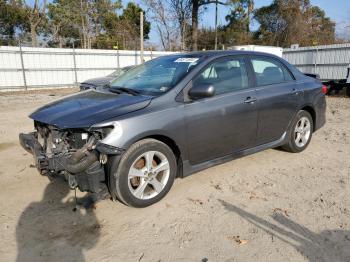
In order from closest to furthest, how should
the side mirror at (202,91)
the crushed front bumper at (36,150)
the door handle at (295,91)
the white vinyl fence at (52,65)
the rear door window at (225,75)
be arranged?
the crushed front bumper at (36,150)
the side mirror at (202,91)
the rear door window at (225,75)
the door handle at (295,91)
the white vinyl fence at (52,65)

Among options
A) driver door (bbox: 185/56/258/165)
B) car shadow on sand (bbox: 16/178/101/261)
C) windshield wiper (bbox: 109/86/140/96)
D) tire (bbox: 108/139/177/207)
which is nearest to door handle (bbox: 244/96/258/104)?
driver door (bbox: 185/56/258/165)

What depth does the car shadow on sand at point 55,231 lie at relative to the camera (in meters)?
2.64

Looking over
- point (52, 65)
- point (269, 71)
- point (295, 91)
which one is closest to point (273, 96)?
point (269, 71)

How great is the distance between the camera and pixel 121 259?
2.56m

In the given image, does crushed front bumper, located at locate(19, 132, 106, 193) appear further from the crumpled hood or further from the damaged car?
the crumpled hood

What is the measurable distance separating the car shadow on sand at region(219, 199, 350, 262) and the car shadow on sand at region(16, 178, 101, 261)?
1.58 m

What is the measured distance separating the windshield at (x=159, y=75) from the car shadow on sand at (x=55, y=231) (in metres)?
1.57

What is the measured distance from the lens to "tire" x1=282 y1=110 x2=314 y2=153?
4.93 m

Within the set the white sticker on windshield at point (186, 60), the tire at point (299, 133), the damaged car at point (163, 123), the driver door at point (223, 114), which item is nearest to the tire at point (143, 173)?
the damaged car at point (163, 123)

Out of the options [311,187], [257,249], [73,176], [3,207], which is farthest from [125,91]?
[311,187]

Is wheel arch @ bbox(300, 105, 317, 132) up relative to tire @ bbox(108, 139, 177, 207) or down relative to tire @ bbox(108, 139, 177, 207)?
up

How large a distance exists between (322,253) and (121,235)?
177 centimetres

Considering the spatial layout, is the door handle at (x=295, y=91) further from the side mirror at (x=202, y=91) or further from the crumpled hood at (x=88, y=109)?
the crumpled hood at (x=88, y=109)

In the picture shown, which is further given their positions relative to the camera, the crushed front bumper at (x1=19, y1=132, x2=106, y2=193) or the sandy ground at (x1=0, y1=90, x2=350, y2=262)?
the crushed front bumper at (x1=19, y1=132, x2=106, y2=193)
